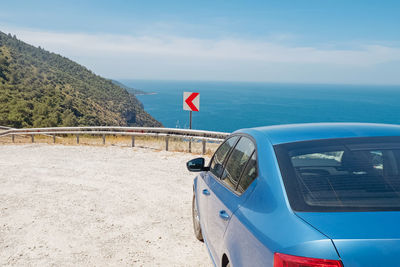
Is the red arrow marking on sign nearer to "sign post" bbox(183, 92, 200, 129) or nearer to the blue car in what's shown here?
"sign post" bbox(183, 92, 200, 129)

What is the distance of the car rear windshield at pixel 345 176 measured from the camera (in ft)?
7.06

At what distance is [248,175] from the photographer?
2.90 metres

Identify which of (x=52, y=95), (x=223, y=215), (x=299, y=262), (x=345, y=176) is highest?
(x=345, y=176)

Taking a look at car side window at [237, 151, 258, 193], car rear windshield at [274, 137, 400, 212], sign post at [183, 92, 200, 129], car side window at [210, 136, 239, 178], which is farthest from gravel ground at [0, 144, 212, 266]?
sign post at [183, 92, 200, 129]

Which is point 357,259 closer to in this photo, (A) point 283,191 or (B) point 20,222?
(A) point 283,191

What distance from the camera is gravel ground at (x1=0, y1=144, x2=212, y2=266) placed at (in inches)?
195

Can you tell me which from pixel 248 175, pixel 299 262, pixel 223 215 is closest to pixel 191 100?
pixel 223 215

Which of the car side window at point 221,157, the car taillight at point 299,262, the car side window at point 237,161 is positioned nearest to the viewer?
the car taillight at point 299,262

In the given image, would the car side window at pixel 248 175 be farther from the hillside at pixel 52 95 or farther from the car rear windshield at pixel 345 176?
the hillside at pixel 52 95

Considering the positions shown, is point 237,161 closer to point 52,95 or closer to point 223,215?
point 223,215

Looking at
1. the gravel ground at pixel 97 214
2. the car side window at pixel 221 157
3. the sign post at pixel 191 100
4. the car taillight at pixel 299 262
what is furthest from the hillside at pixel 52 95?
the car taillight at pixel 299 262

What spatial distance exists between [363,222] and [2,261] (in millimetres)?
4656

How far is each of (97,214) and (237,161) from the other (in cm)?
413

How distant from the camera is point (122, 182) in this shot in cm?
908
